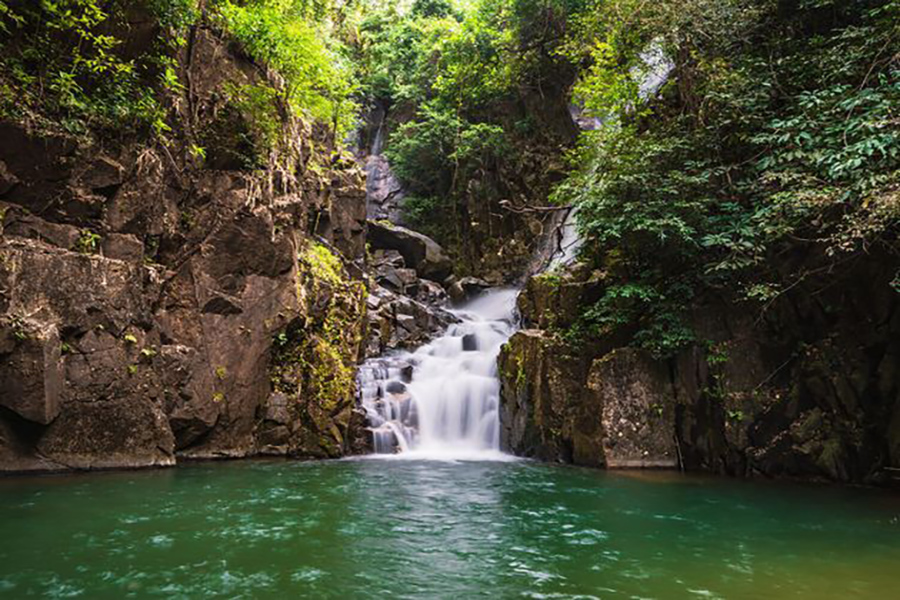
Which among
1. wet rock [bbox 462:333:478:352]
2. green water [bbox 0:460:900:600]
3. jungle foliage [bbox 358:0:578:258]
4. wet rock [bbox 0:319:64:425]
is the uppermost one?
jungle foliage [bbox 358:0:578:258]

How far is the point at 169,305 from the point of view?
10.9m

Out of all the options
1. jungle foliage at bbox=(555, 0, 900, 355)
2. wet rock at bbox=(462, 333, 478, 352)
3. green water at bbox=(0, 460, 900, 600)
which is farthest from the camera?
wet rock at bbox=(462, 333, 478, 352)

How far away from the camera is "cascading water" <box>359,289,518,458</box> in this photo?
1339 cm

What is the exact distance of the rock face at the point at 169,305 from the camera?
8805mm

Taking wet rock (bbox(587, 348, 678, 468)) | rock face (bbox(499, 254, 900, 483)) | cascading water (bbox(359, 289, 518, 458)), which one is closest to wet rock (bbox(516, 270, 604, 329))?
rock face (bbox(499, 254, 900, 483))

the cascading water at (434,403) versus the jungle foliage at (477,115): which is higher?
the jungle foliage at (477,115)

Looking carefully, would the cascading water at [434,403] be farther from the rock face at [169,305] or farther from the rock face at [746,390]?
the rock face at [746,390]

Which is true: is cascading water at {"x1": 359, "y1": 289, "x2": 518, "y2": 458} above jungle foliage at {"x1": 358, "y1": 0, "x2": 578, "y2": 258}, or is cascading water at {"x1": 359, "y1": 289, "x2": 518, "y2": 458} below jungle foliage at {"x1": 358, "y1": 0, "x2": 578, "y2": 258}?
below

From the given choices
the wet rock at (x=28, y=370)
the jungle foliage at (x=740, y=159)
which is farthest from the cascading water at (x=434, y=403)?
the wet rock at (x=28, y=370)

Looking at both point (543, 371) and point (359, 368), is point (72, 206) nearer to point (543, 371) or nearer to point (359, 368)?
point (359, 368)

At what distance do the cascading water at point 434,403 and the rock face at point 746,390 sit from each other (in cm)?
159

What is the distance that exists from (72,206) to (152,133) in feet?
6.81

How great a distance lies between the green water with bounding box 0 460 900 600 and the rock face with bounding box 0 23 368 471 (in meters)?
1.21

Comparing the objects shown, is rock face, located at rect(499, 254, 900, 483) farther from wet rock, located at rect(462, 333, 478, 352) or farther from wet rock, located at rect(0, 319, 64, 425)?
wet rock, located at rect(0, 319, 64, 425)
